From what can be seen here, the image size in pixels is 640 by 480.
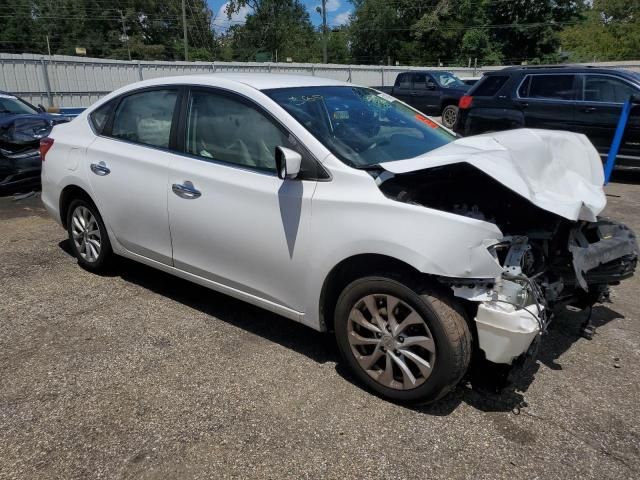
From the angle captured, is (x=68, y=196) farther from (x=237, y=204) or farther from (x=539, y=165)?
(x=539, y=165)

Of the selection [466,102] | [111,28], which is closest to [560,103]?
[466,102]

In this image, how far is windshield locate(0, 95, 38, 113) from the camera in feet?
30.2

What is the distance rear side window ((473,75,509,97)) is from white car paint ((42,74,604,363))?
634 cm

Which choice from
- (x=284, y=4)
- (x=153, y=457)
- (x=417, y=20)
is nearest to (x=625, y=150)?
(x=153, y=457)

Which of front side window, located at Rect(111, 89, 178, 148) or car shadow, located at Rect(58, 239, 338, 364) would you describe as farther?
front side window, located at Rect(111, 89, 178, 148)

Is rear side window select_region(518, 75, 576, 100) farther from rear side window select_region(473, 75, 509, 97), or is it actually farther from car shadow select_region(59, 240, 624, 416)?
car shadow select_region(59, 240, 624, 416)

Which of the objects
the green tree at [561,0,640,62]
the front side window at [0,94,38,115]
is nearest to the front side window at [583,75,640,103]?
the front side window at [0,94,38,115]

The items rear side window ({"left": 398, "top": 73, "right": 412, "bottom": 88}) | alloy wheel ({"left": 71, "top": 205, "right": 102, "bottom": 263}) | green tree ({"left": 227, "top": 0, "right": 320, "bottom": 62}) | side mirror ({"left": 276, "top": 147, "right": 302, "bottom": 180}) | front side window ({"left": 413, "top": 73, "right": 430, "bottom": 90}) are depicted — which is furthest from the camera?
green tree ({"left": 227, "top": 0, "right": 320, "bottom": 62})

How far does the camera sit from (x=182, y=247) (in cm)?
375

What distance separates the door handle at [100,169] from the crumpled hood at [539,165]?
94.1 inches

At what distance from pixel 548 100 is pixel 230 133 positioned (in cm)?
706

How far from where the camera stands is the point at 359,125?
354cm

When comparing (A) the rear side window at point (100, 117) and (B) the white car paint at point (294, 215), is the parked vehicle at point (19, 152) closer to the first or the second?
(A) the rear side window at point (100, 117)

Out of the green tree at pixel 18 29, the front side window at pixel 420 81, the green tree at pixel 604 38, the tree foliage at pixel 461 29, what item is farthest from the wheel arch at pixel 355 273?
the green tree at pixel 18 29
